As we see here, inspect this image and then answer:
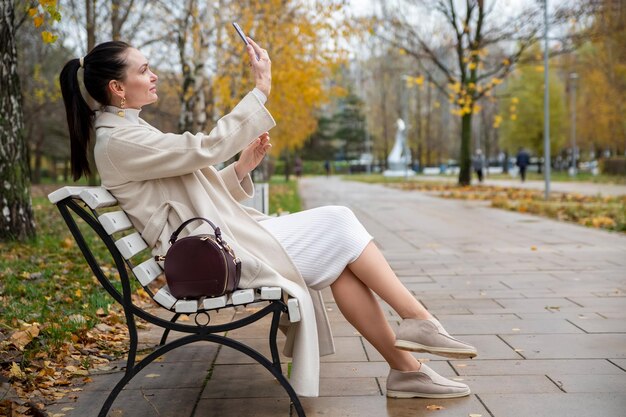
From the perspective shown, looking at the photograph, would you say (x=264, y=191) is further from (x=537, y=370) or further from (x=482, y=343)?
(x=537, y=370)

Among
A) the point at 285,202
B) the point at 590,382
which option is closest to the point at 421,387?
the point at 590,382

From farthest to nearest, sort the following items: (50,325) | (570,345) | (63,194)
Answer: (50,325), (570,345), (63,194)

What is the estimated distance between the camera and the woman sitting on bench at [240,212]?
9.76 ft

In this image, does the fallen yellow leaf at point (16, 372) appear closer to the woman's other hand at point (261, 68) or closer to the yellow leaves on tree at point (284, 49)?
the woman's other hand at point (261, 68)

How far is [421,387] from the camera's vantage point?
325 centimetres

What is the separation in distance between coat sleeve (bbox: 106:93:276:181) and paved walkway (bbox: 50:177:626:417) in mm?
1016

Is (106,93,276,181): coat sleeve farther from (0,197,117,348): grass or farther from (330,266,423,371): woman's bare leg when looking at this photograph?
(0,197,117,348): grass

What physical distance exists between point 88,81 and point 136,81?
0.19 metres

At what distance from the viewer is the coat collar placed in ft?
10.1

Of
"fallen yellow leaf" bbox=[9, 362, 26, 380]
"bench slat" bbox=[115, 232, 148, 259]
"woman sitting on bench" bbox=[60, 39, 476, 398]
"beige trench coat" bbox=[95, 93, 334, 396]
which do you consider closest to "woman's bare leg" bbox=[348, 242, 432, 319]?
"woman sitting on bench" bbox=[60, 39, 476, 398]

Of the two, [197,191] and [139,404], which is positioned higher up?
[197,191]

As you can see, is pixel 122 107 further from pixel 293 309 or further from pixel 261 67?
pixel 293 309

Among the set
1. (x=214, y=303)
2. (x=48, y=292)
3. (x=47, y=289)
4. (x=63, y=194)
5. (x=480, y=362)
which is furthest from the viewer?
(x=47, y=289)

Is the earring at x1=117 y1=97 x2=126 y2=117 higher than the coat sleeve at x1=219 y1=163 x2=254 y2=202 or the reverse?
higher
